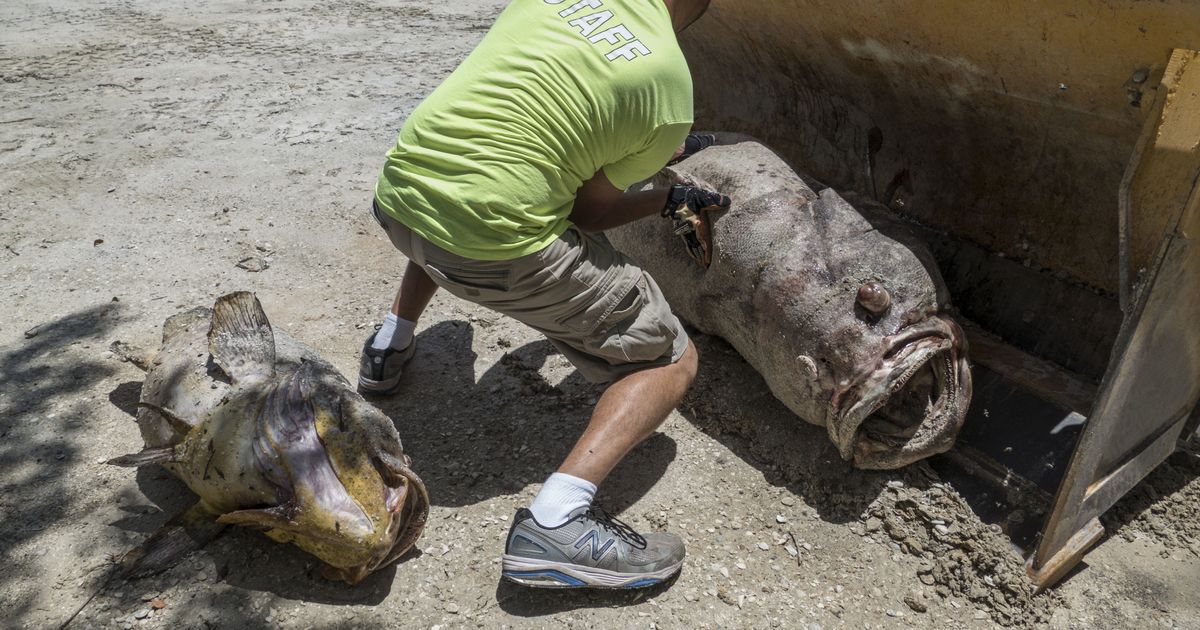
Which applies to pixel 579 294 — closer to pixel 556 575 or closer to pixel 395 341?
pixel 556 575

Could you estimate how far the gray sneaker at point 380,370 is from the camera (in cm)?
332

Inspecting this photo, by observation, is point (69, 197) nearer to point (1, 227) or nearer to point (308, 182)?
point (1, 227)

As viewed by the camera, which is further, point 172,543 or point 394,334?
point 394,334

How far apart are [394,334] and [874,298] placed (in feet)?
5.73

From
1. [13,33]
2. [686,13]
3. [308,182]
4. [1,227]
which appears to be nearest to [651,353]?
[686,13]

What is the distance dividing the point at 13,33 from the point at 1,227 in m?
3.38

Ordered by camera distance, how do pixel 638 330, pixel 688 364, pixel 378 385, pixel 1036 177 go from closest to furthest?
pixel 638 330 < pixel 688 364 < pixel 1036 177 < pixel 378 385

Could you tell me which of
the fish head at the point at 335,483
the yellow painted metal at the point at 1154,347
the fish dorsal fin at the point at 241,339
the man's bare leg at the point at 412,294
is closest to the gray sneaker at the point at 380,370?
the man's bare leg at the point at 412,294

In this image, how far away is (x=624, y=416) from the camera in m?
2.72

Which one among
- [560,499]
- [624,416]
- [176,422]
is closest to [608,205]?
[624,416]

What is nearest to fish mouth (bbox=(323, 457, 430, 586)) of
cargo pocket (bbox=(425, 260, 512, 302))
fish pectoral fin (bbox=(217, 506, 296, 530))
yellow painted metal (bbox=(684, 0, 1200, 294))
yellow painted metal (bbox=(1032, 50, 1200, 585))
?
fish pectoral fin (bbox=(217, 506, 296, 530))

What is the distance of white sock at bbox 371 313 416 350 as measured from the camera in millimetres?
3354

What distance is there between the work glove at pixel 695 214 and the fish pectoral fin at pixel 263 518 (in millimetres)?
1527

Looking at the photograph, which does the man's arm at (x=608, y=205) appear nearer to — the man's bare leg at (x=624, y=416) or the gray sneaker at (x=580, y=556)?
the man's bare leg at (x=624, y=416)
